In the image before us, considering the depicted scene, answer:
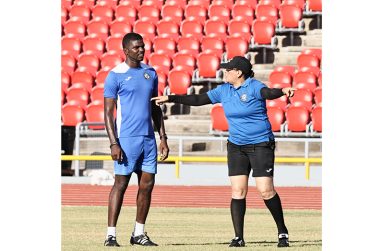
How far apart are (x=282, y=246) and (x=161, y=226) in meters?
3.04

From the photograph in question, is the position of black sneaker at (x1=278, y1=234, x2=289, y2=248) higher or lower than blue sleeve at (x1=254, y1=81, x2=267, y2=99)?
lower

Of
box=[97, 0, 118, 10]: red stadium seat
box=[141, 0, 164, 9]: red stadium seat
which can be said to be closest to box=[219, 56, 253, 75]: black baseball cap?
box=[141, 0, 164, 9]: red stadium seat

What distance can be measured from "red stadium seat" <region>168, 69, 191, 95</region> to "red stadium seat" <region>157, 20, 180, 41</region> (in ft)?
8.43

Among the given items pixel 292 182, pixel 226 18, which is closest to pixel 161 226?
pixel 292 182

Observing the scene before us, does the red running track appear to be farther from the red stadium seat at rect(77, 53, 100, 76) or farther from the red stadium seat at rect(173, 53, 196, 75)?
the red stadium seat at rect(77, 53, 100, 76)

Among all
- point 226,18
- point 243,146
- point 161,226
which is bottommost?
point 161,226

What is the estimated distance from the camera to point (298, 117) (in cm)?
2073

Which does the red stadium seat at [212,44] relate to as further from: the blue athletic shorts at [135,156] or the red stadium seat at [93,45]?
the blue athletic shorts at [135,156]

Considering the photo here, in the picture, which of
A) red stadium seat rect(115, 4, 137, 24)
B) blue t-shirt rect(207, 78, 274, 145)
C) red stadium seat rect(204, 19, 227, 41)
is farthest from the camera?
red stadium seat rect(115, 4, 137, 24)

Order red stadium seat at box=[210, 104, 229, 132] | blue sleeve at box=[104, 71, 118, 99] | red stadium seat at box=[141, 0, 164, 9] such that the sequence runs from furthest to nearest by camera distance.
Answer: red stadium seat at box=[141, 0, 164, 9]
red stadium seat at box=[210, 104, 229, 132]
blue sleeve at box=[104, 71, 118, 99]

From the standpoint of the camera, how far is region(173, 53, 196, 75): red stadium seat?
23.4m

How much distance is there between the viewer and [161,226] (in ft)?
40.1

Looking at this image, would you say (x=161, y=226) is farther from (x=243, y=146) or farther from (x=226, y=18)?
(x=226, y=18)

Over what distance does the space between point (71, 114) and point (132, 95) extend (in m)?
12.7
